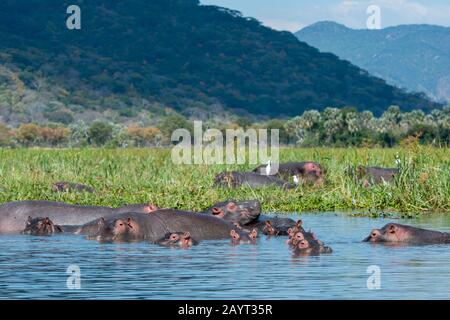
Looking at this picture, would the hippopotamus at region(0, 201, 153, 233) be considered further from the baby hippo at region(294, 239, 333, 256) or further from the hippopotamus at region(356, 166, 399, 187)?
the hippopotamus at region(356, 166, 399, 187)

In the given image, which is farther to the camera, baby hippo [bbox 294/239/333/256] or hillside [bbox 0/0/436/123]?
hillside [bbox 0/0/436/123]

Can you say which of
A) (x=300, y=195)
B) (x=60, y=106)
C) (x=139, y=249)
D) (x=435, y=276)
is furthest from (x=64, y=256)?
(x=60, y=106)

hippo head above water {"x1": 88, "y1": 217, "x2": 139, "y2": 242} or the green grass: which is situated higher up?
the green grass

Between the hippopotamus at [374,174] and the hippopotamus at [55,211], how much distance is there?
699cm

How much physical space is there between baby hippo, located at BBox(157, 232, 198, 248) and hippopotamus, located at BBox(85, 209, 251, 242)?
38cm

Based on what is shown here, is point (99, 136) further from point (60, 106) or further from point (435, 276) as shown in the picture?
point (435, 276)

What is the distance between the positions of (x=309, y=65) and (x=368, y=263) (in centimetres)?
15857

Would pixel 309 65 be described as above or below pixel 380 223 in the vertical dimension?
above

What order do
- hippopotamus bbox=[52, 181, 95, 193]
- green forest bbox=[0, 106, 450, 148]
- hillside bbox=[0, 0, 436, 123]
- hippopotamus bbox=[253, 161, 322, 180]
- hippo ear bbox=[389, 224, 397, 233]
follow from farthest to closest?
hillside bbox=[0, 0, 436, 123]
green forest bbox=[0, 106, 450, 148]
hippopotamus bbox=[253, 161, 322, 180]
hippopotamus bbox=[52, 181, 95, 193]
hippo ear bbox=[389, 224, 397, 233]

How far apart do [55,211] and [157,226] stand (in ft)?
7.50

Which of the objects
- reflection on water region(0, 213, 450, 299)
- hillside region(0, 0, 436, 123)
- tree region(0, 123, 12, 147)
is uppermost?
hillside region(0, 0, 436, 123)

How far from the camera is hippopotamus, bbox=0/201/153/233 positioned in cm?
1578

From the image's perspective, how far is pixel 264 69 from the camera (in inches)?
6491

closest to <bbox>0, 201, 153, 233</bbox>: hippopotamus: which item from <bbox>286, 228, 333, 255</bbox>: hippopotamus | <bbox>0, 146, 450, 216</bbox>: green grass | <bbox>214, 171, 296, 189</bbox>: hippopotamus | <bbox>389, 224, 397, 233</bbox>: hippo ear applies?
<bbox>0, 146, 450, 216</bbox>: green grass
